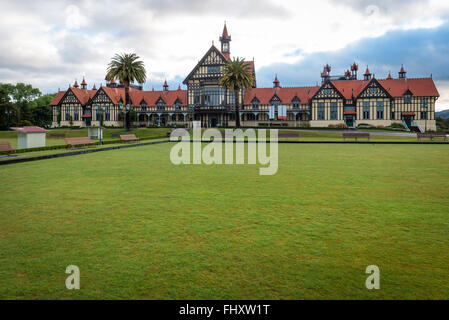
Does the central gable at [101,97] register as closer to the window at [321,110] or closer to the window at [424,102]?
the window at [321,110]

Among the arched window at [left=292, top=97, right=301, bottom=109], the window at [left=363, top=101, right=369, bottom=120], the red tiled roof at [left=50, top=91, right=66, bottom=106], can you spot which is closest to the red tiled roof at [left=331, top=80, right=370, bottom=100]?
the window at [left=363, top=101, right=369, bottom=120]

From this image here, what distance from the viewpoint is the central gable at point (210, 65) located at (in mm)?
63125

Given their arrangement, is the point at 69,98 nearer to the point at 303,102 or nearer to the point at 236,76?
the point at 236,76

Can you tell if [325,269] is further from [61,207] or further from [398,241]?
[61,207]

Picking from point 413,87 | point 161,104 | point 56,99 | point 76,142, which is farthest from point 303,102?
point 56,99

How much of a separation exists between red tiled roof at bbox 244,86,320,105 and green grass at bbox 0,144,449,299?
5948cm

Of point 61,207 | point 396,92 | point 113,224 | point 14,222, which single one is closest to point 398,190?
point 113,224

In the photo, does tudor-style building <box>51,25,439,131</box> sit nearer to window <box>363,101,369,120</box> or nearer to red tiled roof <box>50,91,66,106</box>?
window <box>363,101,369,120</box>

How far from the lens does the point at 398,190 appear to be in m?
9.43

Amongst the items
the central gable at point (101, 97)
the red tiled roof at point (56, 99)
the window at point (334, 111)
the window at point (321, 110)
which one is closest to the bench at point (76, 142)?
the window at point (321, 110)

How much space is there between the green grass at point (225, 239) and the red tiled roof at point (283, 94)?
2342 inches

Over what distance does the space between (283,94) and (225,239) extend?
66.8 m

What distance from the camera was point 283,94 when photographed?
69.4 meters

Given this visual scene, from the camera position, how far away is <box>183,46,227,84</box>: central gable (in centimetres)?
6312
